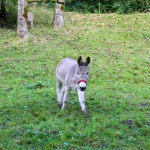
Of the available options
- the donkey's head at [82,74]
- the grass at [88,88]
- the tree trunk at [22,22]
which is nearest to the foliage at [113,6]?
the grass at [88,88]

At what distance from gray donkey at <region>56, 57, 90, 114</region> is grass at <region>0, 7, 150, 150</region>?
337 mm

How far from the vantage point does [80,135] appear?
24.9 feet

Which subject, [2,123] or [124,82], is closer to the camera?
[2,123]

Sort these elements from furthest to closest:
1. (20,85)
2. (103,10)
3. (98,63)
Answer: (103,10)
(98,63)
(20,85)

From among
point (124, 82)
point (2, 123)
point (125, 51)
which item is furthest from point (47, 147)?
point (125, 51)

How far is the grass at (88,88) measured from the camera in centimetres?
756

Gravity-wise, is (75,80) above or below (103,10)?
below

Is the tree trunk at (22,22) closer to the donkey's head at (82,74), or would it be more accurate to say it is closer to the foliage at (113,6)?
the foliage at (113,6)

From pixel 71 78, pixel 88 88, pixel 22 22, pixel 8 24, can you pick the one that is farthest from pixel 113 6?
pixel 71 78

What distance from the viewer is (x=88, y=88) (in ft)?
41.2

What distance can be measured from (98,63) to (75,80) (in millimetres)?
6776

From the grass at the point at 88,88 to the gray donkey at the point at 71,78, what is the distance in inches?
13.3

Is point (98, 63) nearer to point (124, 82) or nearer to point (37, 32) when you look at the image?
point (124, 82)

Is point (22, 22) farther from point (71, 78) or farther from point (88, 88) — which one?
point (71, 78)
